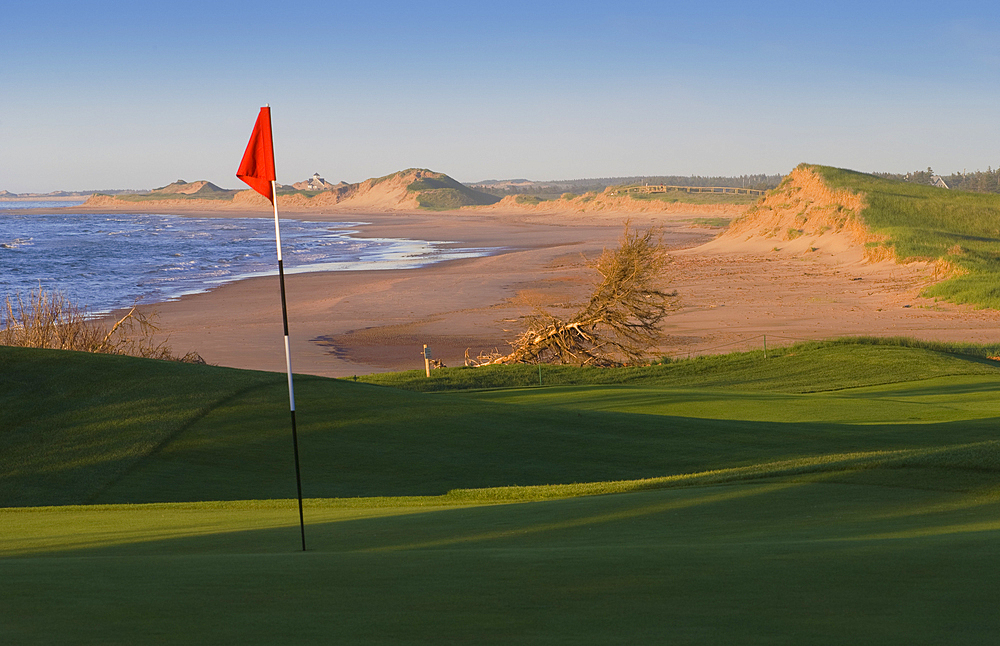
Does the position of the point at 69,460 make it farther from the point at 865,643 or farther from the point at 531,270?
the point at 531,270

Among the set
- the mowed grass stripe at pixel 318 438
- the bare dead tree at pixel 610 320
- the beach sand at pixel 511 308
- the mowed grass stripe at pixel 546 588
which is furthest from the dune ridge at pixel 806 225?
the mowed grass stripe at pixel 546 588

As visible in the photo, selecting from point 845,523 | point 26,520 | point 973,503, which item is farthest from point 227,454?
point 973,503

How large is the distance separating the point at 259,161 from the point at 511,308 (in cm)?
3521

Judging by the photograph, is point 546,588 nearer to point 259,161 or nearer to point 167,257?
point 259,161

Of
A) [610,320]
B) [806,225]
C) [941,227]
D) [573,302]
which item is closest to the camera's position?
[610,320]

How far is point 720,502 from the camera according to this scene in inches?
359

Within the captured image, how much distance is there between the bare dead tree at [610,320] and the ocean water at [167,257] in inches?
930

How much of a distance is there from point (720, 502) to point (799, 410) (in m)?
11.4

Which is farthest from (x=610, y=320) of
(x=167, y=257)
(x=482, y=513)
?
(x=167, y=257)

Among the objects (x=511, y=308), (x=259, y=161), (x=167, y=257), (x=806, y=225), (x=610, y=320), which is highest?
(x=259, y=161)

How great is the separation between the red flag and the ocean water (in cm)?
3821

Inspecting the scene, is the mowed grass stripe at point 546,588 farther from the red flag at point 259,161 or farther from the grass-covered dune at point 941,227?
the grass-covered dune at point 941,227

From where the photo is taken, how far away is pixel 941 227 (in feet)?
232

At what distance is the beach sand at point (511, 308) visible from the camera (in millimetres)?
34844
